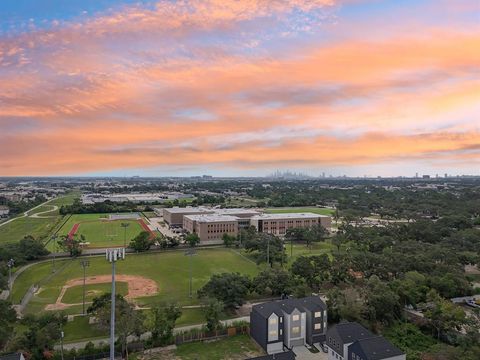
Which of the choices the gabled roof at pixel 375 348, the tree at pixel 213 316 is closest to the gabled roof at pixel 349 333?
the gabled roof at pixel 375 348

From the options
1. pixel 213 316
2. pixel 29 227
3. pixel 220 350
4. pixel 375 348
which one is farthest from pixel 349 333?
pixel 29 227

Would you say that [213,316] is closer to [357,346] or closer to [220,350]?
[220,350]

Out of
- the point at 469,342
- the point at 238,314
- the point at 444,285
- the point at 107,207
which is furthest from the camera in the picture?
the point at 107,207

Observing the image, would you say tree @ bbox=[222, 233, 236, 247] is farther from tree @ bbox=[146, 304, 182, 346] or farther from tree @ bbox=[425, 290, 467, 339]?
tree @ bbox=[425, 290, 467, 339]

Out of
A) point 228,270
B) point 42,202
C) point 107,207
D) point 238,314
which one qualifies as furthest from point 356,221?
point 42,202

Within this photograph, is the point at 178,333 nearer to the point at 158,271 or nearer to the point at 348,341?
the point at 348,341

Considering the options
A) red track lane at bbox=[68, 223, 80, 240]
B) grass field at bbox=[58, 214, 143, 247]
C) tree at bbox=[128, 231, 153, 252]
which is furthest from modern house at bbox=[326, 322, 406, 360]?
red track lane at bbox=[68, 223, 80, 240]

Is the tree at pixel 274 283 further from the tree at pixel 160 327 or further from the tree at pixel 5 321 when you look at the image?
the tree at pixel 5 321
